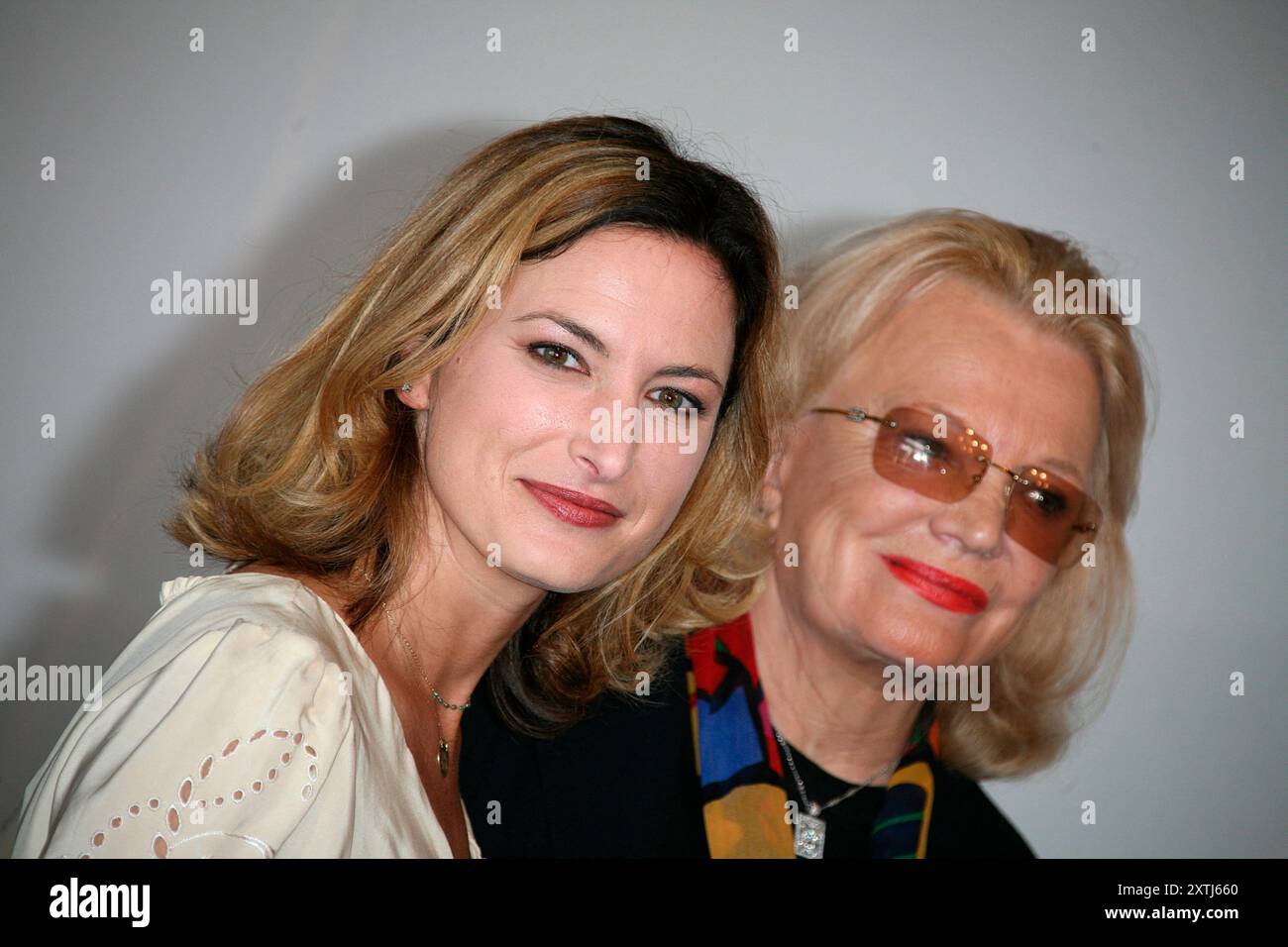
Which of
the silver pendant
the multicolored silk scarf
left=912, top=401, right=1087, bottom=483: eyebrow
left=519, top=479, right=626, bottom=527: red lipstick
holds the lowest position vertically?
the silver pendant

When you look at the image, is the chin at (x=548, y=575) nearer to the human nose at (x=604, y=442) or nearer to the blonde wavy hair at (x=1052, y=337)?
the human nose at (x=604, y=442)

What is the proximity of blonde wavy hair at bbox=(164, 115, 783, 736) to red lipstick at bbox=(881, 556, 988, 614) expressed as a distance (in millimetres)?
519

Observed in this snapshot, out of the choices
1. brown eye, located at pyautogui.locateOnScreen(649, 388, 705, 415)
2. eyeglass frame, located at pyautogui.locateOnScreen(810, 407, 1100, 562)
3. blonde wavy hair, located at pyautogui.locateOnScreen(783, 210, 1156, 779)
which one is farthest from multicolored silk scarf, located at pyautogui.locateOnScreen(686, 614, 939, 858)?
brown eye, located at pyautogui.locateOnScreen(649, 388, 705, 415)

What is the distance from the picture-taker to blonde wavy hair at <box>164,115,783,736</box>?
179 cm

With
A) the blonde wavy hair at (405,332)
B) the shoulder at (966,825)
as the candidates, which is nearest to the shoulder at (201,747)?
the blonde wavy hair at (405,332)

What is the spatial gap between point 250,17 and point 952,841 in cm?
254

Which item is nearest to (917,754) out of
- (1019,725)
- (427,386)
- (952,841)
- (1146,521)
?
(952,841)

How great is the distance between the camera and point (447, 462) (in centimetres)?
177

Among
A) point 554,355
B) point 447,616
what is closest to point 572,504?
point 554,355

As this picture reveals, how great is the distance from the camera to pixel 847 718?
2406mm

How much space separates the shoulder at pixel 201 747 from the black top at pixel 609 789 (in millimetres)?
698

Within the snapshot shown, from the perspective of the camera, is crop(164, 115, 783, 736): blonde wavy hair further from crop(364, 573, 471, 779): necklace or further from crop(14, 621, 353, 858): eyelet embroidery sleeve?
crop(14, 621, 353, 858): eyelet embroidery sleeve
